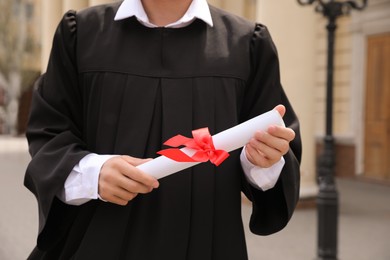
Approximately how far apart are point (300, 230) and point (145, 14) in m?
6.08

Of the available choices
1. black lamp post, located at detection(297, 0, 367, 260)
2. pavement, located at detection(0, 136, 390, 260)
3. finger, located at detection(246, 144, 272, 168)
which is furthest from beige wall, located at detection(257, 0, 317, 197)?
finger, located at detection(246, 144, 272, 168)

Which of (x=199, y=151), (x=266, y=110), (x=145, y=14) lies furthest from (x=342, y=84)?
(x=199, y=151)

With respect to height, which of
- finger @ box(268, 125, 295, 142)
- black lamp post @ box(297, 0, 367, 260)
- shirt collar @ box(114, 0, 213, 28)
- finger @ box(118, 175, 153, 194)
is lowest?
black lamp post @ box(297, 0, 367, 260)

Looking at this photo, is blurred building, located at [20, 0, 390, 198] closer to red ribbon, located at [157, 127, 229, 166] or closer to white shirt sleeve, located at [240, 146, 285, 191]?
white shirt sleeve, located at [240, 146, 285, 191]

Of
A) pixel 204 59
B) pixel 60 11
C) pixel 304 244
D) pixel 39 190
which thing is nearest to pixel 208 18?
pixel 204 59

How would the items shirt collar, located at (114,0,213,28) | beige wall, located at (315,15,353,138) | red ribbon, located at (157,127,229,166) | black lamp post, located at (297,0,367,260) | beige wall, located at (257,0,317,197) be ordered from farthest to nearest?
beige wall, located at (315,15,353,138), beige wall, located at (257,0,317,197), black lamp post, located at (297,0,367,260), shirt collar, located at (114,0,213,28), red ribbon, located at (157,127,229,166)

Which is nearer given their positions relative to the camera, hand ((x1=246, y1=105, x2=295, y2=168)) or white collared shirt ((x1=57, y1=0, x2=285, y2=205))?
hand ((x1=246, y1=105, x2=295, y2=168))

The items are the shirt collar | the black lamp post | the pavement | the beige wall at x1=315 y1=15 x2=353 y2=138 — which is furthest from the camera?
the beige wall at x1=315 y1=15 x2=353 y2=138

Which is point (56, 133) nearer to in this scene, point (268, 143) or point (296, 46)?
point (268, 143)

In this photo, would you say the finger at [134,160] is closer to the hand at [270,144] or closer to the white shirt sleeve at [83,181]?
the white shirt sleeve at [83,181]

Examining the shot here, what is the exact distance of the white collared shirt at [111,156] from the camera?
4.84 feet

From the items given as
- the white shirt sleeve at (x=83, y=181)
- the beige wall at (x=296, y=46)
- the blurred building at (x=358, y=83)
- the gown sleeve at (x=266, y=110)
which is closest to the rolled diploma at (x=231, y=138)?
the white shirt sleeve at (x=83, y=181)

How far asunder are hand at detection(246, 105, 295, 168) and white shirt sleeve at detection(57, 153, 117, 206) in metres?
0.36

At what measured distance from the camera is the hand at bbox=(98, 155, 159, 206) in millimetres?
1368
